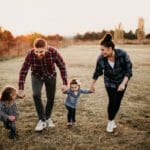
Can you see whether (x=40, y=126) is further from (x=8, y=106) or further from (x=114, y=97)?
(x=114, y=97)

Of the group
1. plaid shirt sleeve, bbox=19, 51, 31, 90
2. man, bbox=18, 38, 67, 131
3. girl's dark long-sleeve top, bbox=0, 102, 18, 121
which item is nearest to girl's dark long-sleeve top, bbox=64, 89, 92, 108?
man, bbox=18, 38, 67, 131

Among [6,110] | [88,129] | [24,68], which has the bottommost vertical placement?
[88,129]

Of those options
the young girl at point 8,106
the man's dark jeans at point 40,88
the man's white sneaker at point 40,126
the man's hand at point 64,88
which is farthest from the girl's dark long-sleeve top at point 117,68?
the young girl at point 8,106

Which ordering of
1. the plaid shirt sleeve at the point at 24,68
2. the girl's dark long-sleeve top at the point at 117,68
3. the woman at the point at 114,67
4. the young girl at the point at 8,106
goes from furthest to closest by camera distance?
the plaid shirt sleeve at the point at 24,68 → the girl's dark long-sleeve top at the point at 117,68 → the woman at the point at 114,67 → the young girl at the point at 8,106

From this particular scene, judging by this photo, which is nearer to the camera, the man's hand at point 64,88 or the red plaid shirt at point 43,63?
the red plaid shirt at point 43,63

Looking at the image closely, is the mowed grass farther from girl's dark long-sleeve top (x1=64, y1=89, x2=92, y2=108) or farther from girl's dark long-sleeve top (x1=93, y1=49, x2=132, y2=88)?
girl's dark long-sleeve top (x1=93, y1=49, x2=132, y2=88)

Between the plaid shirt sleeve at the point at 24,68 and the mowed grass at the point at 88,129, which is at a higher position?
the plaid shirt sleeve at the point at 24,68

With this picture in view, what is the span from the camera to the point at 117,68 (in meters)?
5.71

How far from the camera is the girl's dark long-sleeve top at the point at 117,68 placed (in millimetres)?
5691

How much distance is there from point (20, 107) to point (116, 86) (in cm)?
318

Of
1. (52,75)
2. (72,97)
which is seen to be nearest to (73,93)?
(72,97)

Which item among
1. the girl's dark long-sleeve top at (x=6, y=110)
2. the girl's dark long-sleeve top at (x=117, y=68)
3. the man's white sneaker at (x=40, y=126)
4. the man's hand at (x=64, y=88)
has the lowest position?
the man's white sneaker at (x=40, y=126)

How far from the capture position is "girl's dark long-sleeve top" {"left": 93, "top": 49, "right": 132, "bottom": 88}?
569cm

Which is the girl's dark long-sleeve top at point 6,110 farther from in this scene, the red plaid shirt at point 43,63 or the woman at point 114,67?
the woman at point 114,67
